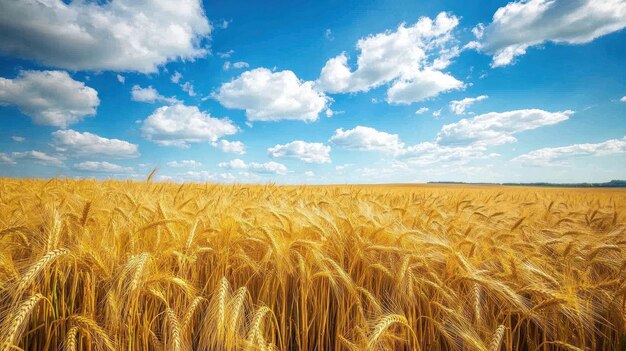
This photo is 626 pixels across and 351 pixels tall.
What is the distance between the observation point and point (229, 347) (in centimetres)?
131

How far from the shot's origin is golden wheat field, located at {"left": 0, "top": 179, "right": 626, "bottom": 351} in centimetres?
152

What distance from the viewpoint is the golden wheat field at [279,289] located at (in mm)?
1522

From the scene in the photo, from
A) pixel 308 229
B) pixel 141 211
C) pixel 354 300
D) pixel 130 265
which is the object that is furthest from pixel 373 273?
pixel 141 211

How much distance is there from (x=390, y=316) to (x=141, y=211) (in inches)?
94.8

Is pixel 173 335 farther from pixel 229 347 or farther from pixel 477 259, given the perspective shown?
pixel 477 259

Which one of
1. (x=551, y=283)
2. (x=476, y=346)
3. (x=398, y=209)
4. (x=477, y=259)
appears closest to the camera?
(x=476, y=346)

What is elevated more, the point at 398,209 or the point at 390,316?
the point at 398,209

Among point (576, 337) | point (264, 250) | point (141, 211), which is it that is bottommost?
point (576, 337)

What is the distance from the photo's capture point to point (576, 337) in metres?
1.88

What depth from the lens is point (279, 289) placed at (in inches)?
80.7

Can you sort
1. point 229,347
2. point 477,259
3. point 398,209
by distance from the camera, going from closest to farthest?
point 229,347 < point 477,259 < point 398,209

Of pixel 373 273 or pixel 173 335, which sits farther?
pixel 373 273

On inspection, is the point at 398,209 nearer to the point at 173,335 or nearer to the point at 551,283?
the point at 551,283

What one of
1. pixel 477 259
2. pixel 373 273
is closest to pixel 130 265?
pixel 373 273
